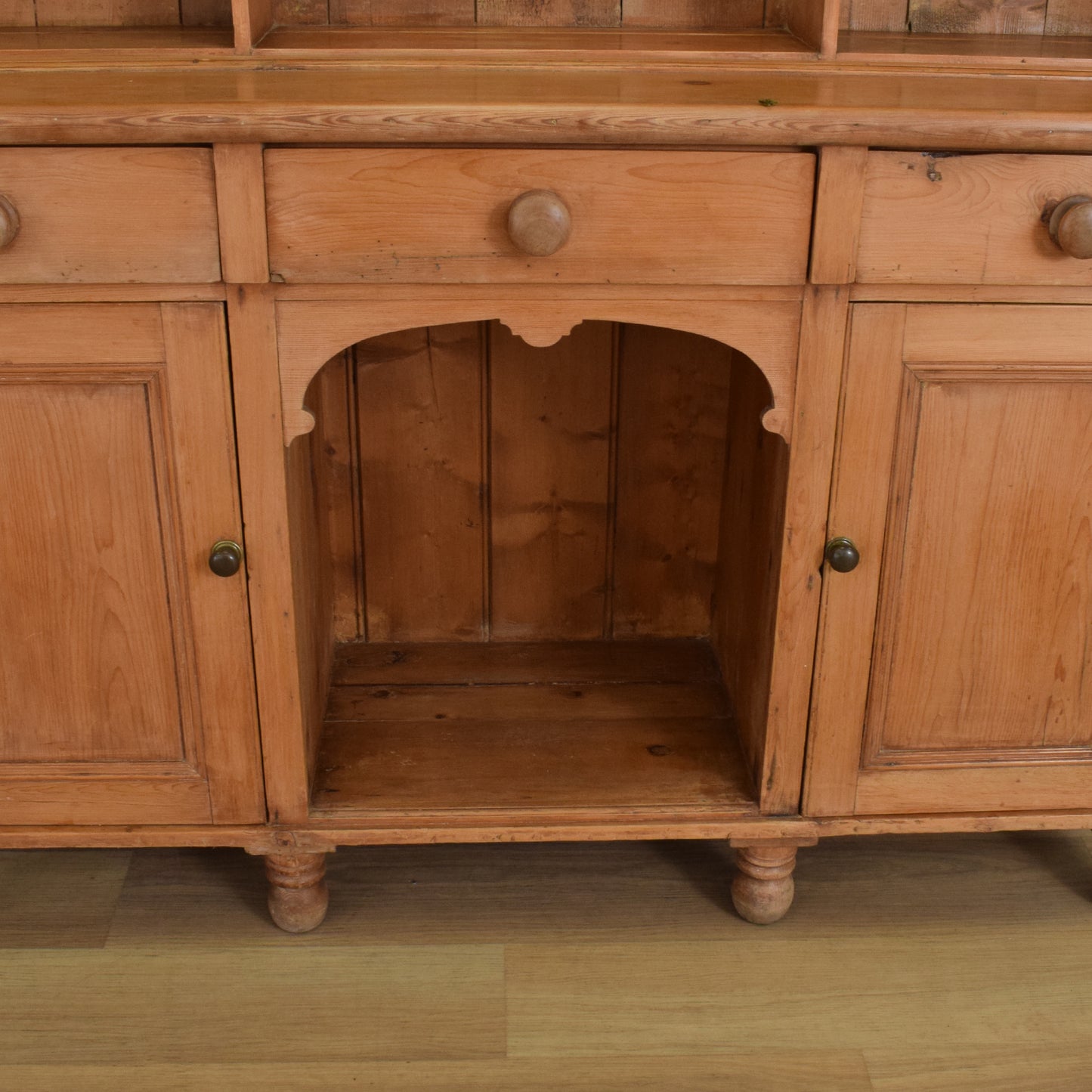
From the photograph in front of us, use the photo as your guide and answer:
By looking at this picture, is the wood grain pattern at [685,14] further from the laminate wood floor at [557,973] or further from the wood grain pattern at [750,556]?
the laminate wood floor at [557,973]

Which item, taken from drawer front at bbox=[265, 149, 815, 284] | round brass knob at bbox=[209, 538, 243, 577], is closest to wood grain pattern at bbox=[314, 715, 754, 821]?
round brass knob at bbox=[209, 538, 243, 577]

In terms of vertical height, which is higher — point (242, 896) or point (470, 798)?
point (470, 798)

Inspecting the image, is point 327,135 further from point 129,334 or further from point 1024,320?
point 1024,320

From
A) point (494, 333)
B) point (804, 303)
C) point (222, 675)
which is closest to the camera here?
point (804, 303)

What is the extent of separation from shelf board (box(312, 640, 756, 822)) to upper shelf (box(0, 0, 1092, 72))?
0.81m

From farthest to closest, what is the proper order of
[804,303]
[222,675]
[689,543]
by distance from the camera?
[689,543], [222,675], [804,303]

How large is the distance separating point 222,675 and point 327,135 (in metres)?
0.58

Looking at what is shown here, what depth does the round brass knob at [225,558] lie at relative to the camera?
127 cm

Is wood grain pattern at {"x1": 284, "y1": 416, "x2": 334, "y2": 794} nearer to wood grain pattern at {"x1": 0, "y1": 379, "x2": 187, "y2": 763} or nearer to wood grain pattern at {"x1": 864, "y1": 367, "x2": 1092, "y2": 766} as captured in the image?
wood grain pattern at {"x1": 0, "y1": 379, "x2": 187, "y2": 763}

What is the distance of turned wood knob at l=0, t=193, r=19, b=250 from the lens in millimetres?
1131

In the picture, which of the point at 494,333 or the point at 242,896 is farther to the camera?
the point at 494,333

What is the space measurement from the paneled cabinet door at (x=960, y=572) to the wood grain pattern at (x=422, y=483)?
598 millimetres

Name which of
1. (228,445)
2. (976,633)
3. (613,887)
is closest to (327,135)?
(228,445)

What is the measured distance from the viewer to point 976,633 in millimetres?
1373
